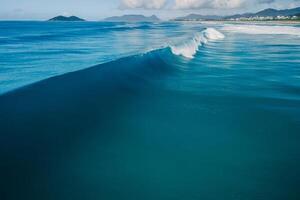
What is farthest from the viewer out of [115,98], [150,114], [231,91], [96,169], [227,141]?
[231,91]

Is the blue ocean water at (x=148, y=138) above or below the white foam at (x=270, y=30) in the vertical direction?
above

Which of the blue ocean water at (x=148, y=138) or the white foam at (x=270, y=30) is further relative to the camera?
the white foam at (x=270, y=30)

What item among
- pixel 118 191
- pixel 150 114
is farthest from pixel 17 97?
pixel 118 191

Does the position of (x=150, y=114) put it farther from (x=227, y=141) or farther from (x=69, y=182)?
(x=69, y=182)

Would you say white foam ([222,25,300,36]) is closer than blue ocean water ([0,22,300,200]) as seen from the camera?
No

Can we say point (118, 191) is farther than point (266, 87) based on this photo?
No

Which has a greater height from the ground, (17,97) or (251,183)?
(17,97)

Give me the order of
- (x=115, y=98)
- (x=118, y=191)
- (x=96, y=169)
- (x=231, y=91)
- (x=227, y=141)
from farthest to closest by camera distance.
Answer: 1. (x=231, y=91)
2. (x=115, y=98)
3. (x=227, y=141)
4. (x=96, y=169)
5. (x=118, y=191)

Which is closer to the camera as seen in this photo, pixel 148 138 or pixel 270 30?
pixel 148 138

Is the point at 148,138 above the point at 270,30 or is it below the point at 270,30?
above

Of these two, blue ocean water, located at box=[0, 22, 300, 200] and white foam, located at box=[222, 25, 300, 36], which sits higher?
blue ocean water, located at box=[0, 22, 300, 200]

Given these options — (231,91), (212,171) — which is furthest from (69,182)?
(231,91)
